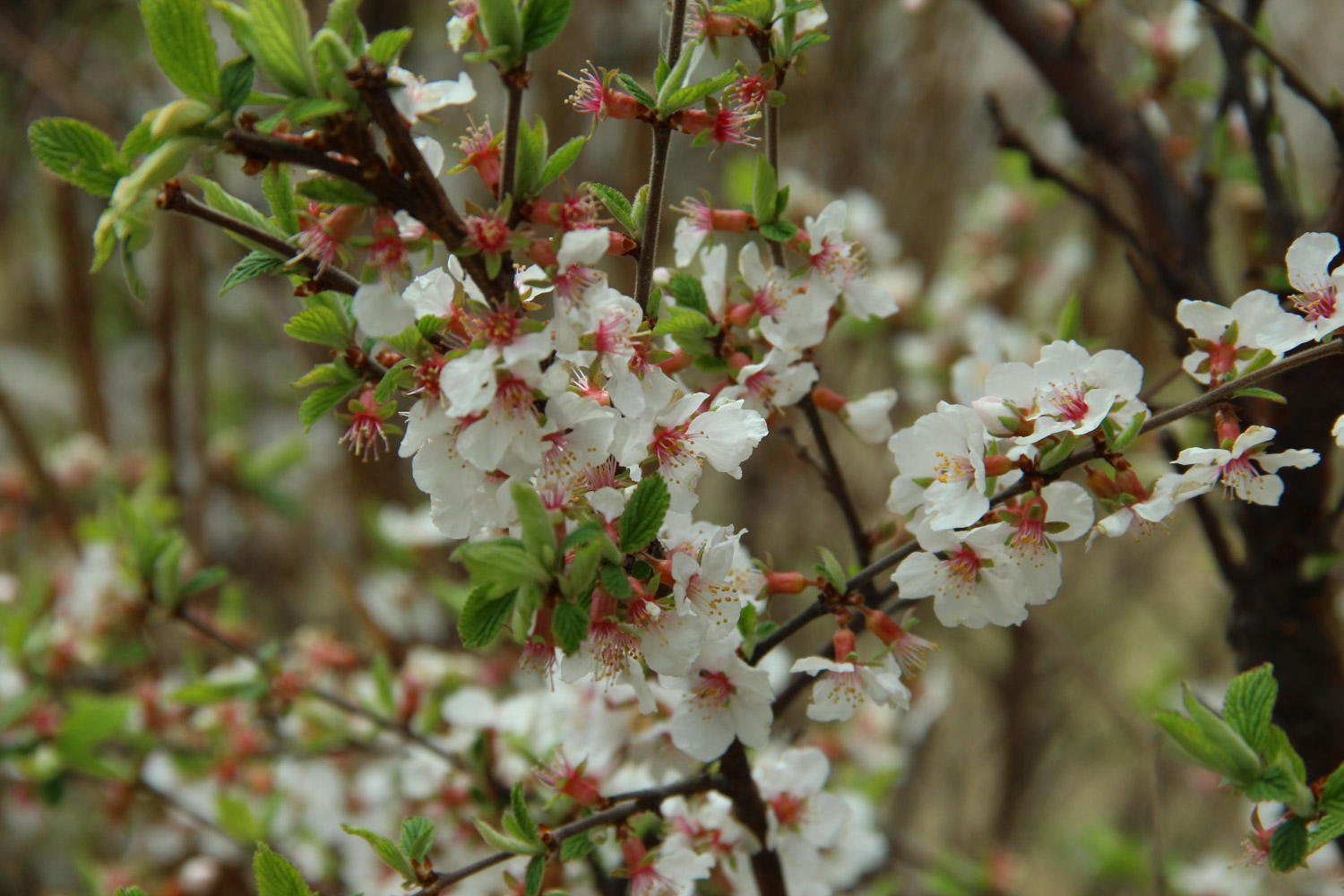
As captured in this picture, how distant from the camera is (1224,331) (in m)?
0.86

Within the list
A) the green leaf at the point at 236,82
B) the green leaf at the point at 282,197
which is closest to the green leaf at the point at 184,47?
the green leaf at the point at 236,82

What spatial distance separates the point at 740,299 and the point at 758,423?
0.76 feet

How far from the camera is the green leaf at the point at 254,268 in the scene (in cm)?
74

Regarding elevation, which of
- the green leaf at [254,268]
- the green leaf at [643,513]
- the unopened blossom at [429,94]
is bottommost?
the green leaf at [643,513]

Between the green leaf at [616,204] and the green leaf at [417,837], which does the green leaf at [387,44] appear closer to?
the green leaf at [616,204]

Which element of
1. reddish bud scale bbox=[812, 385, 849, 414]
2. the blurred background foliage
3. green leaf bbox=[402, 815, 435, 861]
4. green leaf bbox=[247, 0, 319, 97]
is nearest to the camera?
green leaf bbox=[247, 0, 319, 97]

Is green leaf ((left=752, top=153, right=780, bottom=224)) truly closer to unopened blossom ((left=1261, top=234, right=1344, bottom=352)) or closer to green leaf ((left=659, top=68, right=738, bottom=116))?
green leaf ((left=659, top=68, right=738, bottom=116))

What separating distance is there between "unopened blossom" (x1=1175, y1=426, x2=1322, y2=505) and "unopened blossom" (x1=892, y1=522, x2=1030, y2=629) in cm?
17

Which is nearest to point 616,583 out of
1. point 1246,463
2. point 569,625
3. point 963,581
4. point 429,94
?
point 569,625

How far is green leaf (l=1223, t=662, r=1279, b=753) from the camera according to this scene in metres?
0.82

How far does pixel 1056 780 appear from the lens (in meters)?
3.55

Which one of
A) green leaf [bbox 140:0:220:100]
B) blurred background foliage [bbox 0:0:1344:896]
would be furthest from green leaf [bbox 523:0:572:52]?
blurred background foliage [bbox 0:0:1344:896]

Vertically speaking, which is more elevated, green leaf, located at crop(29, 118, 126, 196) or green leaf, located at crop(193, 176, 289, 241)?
green leaf, located at crop(29, 118, 126, 196)

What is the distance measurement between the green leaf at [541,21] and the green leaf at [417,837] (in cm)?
68
